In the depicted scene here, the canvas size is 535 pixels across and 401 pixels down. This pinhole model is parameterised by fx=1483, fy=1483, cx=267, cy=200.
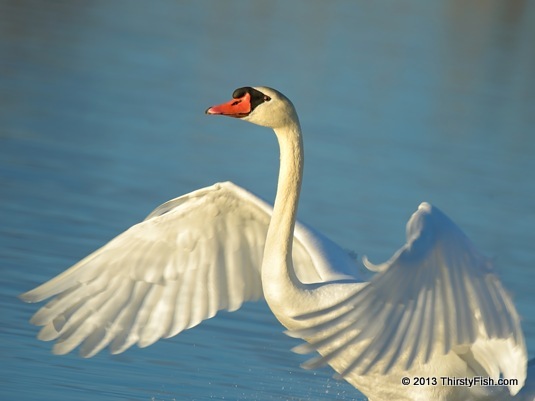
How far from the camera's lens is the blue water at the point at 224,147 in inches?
386

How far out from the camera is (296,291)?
7.88m

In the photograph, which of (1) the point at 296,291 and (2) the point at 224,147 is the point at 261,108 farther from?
(2) the point at 224,147

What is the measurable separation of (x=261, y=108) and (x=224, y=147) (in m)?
7.91

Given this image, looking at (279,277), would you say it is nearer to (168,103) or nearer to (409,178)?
(409,178)

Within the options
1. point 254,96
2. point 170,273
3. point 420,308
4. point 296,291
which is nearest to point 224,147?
point 170,273

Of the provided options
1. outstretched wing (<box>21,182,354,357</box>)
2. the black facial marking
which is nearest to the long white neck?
the black facial marking

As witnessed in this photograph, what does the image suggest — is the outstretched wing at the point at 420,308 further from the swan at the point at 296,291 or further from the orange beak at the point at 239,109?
the orange beak at the point at 239,109

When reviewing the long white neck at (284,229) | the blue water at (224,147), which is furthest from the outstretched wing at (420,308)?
the blue water at (224,147)

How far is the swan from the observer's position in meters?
6.80

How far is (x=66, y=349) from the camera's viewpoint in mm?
8258

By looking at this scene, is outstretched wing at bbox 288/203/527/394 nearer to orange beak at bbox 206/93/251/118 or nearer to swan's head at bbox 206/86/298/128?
swan's head at bbox 206/86/298/128

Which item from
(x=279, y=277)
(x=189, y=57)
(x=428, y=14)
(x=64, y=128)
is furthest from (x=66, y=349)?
(x=428, y=14)

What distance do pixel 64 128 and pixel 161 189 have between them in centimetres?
245

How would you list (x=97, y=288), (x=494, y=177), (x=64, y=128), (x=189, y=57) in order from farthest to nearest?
(x=189, y=57)
(x=494, y=177)
(x=64, y=128)
(x=97, y=288)
